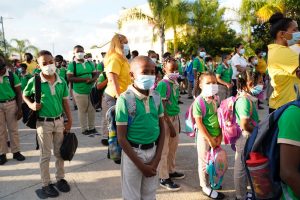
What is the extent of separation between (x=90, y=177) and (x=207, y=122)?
2.07 metres

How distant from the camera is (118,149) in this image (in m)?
3.01

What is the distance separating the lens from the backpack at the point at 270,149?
1.66 m

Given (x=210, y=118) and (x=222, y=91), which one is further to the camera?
(x=222, y=91)

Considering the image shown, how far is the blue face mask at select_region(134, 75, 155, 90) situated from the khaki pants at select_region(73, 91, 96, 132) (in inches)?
163

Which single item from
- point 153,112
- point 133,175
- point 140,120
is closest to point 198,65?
point 153,112

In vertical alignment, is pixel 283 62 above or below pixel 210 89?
above

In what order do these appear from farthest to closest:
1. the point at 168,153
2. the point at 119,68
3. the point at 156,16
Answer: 1. the point at 156,16
2. the point at 119,68
3. the point at 168,153

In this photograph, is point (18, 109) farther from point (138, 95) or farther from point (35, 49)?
point (35, 49)

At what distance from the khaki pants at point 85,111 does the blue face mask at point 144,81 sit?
4140 millimetres

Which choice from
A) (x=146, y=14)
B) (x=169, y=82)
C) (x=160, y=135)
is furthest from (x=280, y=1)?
(x=160, y=135)

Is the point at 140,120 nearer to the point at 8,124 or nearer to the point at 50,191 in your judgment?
the point at 50,191

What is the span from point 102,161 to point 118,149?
7.86 feet

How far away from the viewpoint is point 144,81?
282 cm

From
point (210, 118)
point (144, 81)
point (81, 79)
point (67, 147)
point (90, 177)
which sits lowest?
point (90, 177)
